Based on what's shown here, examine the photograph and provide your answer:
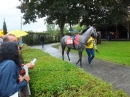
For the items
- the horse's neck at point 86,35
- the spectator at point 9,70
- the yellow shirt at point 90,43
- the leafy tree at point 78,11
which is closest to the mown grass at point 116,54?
the yellow shirt at point 90,43

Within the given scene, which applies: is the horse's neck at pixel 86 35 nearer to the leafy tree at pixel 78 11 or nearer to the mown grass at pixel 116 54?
the mown grass at pixel 116 54

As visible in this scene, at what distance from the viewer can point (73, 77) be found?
373 centimetres

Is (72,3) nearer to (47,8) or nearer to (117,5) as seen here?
(47,8)

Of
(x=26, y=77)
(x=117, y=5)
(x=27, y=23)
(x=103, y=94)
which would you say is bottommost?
(x=103, y=94)

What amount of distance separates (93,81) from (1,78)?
1629 mm

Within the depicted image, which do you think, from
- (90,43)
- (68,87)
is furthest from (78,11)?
(68,87)

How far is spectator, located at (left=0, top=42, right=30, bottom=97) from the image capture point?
107 inches

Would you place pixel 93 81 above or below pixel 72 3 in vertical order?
below

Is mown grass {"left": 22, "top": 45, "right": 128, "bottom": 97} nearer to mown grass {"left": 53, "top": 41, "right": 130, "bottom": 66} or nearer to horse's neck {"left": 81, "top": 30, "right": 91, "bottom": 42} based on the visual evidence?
horse's neck {"left": 81, "top": 30, "right": 91, "bottom": 42}

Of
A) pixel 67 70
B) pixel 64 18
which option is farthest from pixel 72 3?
pixel 67 70

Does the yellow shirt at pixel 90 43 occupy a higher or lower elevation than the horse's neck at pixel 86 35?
A: lower

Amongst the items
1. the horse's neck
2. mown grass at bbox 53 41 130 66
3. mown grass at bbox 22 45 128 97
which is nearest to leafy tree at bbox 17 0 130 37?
mown grass at bbox 53 41 130 66

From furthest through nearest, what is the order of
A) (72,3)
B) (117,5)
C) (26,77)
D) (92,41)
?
(117,5) < (72,3) < (92,41) < (26,77)

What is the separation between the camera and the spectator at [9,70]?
8.88ft
